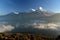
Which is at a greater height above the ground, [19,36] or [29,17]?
[29,17]

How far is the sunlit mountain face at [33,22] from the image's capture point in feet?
9.52

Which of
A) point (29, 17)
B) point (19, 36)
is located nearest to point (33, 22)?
point (29, 17)

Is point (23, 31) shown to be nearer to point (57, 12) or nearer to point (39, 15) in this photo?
point (39, 15)

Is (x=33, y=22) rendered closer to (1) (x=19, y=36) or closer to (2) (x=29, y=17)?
(2) (x=29, y=17)

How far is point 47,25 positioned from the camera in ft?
9.58

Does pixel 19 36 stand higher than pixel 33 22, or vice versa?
pixel 33 22

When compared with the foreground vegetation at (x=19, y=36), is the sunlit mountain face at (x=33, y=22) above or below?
above

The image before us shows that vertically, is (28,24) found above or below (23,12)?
below

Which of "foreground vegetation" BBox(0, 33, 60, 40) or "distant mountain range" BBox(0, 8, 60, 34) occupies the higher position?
"distant mountain range" BBox(0, 8, 60, 34)

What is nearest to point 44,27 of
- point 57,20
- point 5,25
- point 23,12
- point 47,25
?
point 47,25

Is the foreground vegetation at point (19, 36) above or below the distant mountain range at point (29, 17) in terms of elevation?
below

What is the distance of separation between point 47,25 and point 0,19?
826mm

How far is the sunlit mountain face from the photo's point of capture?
2.90 metres

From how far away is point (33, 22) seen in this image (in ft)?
9.62
